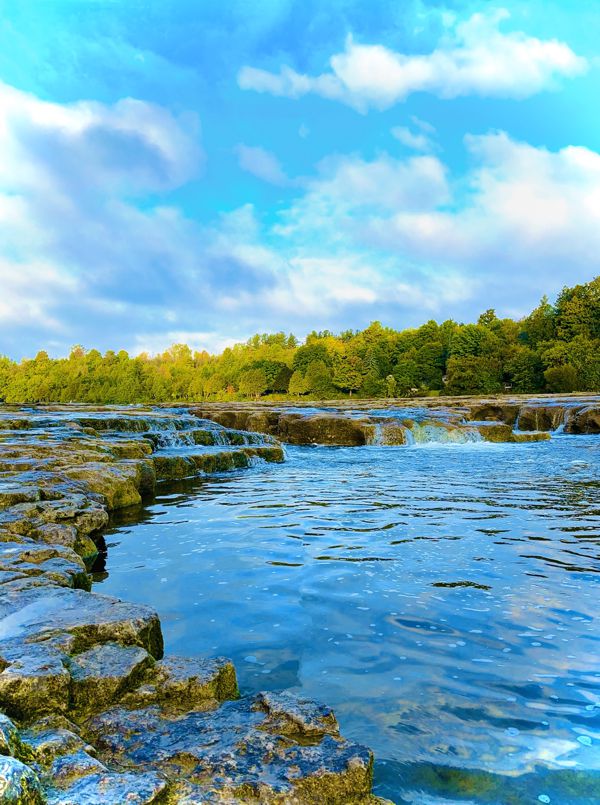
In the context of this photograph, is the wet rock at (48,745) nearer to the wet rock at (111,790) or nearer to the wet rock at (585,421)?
the wet rock at (111,790)

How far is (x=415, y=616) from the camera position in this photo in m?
3.90

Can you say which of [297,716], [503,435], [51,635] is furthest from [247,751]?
[503,435]

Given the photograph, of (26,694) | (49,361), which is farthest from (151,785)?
(49,361)

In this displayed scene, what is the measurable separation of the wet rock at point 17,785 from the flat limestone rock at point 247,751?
468mm

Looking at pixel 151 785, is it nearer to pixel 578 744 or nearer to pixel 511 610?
pixel 578 744

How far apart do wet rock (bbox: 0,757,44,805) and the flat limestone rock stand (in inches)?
18.4

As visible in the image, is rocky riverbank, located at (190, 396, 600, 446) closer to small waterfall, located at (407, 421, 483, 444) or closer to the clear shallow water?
small waterfall, located at (407, 421, 483, 444)

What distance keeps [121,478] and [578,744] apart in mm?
7319

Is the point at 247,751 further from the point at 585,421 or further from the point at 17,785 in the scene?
the point at 585,421

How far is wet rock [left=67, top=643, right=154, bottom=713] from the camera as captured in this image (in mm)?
2400

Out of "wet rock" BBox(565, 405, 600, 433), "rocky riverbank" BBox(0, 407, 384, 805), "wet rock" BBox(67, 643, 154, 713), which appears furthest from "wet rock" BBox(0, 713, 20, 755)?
"wet rock" BBox(565, 405, 600, 433)

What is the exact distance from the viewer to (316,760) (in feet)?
6.48

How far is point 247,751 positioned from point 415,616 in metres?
2.13

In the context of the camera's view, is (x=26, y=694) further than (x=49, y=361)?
No
